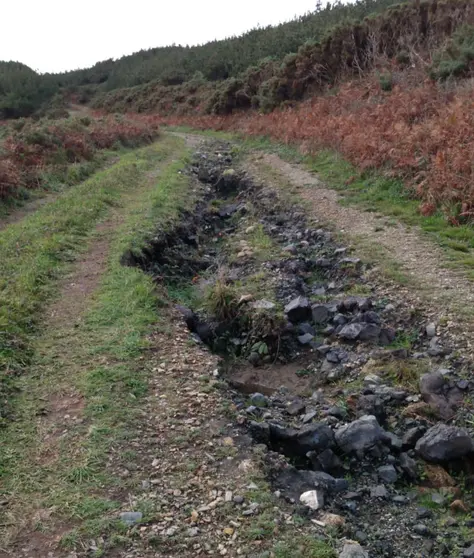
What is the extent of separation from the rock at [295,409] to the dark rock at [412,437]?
1.02 metres

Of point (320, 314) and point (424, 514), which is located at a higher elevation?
point (320, 314)

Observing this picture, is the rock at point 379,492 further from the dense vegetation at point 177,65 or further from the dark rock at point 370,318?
the dense vegetation at point 177,65

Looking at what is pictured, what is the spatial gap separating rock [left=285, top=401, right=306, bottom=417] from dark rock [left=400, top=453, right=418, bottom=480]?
110cm

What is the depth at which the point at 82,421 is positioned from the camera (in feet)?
14.9

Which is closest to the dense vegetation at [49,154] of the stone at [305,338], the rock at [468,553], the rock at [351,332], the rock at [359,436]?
the stone at [305,338]

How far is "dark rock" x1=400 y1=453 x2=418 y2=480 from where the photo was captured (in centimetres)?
443

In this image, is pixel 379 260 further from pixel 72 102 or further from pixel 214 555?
pixel 72 102

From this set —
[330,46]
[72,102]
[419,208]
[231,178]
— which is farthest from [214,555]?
[72,102]

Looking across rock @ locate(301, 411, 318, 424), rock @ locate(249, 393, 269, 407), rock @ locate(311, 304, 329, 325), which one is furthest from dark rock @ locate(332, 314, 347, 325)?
rock @ locate(301, 411, 318, 424)

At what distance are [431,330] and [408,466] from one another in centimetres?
197

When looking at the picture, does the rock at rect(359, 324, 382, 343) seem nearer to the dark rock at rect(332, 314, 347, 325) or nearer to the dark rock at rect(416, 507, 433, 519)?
the dark rock at rect(332, 314, 347, 325)

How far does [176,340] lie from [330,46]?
72.7ft

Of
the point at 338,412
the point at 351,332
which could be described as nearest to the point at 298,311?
the point at 351,332

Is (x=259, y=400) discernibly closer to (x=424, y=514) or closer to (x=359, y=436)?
(x=359, y=436)
